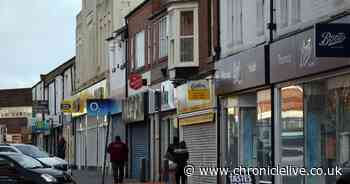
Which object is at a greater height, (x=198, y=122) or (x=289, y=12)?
(x=289, y=12)

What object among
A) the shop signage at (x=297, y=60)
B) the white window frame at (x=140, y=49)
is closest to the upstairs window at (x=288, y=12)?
the shop signage at (x=297, y=60)

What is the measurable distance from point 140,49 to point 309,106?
21.0 metres

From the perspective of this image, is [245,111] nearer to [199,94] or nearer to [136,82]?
[199,94]

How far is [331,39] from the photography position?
1689cm

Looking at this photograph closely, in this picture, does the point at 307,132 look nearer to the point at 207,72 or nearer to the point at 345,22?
the point at 345,22

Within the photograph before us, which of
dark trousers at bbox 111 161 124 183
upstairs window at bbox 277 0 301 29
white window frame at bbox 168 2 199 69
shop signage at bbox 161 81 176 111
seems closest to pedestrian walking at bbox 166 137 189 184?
white window frame at bbox 168 2 199 69

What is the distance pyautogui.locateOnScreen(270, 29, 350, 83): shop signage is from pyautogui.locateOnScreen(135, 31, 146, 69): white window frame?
17897mm

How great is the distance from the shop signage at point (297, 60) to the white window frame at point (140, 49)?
17.9 meters

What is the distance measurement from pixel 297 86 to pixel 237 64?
499 centimetres

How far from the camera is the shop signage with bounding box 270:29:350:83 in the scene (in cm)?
1847

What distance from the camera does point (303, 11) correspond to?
67.8 feet

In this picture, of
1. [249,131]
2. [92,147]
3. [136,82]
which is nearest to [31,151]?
[136,82]

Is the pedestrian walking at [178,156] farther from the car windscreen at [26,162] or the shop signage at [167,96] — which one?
the shop signage at [167,96]

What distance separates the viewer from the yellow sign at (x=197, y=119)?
28.7 metres
